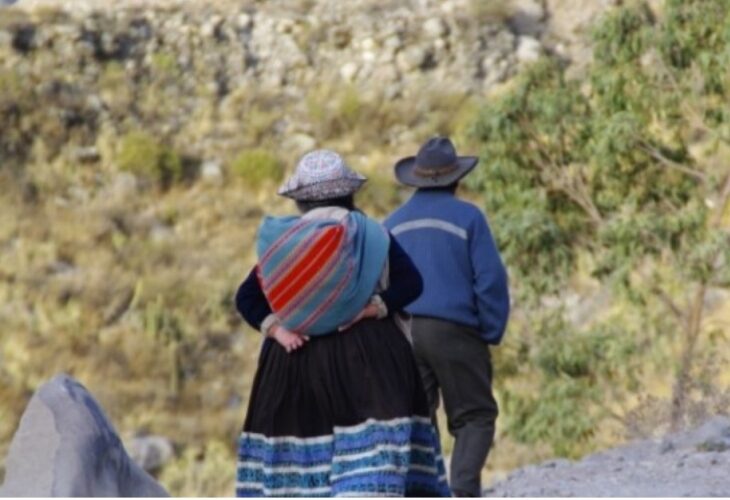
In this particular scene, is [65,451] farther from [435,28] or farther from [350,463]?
[435,28]

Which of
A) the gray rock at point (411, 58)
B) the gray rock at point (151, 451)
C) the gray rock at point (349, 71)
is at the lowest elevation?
the gray rock at point (151, 451)

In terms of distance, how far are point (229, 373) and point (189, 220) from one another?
555 centimetres

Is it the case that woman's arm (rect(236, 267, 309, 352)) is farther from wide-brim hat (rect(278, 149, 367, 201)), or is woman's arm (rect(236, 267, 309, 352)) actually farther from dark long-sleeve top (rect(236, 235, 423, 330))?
wide-brim hat (rect(278, 149, 367, 201))

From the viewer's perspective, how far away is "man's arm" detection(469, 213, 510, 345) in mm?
8977

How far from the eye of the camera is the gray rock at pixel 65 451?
636 centimetres

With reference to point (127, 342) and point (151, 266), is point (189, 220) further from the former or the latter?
point (127, 342)

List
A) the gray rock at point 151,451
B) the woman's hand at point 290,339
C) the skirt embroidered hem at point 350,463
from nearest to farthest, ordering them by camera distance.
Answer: the skirt embroidered hem at point 350,463, the woman's hand at point 290,339, the gray rock at point 151,451

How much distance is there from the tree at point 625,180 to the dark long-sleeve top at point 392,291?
10.8 meters

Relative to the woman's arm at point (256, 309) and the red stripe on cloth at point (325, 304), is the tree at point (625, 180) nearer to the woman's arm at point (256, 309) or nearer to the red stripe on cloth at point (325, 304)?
the woman's arm at point (256, 309)

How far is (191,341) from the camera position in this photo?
28.5 metres

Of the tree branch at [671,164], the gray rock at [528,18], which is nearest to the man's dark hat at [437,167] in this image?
the tree branch at [671,164]

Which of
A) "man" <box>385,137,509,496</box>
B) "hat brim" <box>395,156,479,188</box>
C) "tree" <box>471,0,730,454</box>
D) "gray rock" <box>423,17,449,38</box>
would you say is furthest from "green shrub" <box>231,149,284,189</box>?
"man" <box>385,137,509,496</box>

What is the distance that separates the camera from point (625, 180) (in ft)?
60.8

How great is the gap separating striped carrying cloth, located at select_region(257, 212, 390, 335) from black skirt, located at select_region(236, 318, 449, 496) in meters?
0.09
